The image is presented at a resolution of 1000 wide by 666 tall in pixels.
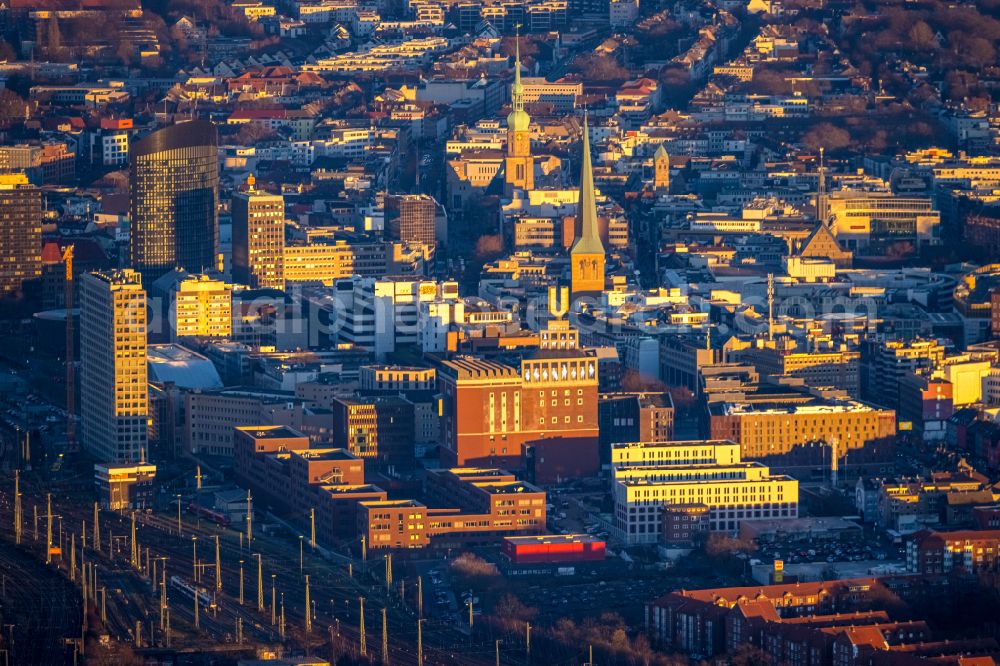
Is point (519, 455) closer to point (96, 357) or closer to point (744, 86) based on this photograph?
point (96, 357)

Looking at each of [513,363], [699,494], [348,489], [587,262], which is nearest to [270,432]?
[348,489]

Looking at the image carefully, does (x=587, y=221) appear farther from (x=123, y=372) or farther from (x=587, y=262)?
(x=123, y=372)

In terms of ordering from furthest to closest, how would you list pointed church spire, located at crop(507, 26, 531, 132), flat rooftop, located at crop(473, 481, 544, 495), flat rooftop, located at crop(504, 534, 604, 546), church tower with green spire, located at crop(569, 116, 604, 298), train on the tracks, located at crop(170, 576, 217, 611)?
pointed church spire, located at crop(507, 26, 531, 132)
church tower with green spire, located at crop(569, 116, 604, 298)
flat rooftop, located at crop(473, 481, 544, 495)
flat rooftop, located at crop(504, 534, 604, 546)
train on the tracks, located at crop(170, 576, 217, 611)

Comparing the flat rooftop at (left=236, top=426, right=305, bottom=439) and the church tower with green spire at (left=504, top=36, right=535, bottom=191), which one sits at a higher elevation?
the church tower with green spire at (left=504, top=36, right=535, bottom=191)

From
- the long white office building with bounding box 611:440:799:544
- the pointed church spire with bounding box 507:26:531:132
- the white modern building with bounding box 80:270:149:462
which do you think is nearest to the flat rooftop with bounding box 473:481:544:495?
the long white office building with bounding box 611:440:799:544

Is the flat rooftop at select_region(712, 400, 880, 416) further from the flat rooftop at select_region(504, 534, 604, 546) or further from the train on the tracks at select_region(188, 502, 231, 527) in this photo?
the train on the tracks at select_region(188, 502, 231, 527)

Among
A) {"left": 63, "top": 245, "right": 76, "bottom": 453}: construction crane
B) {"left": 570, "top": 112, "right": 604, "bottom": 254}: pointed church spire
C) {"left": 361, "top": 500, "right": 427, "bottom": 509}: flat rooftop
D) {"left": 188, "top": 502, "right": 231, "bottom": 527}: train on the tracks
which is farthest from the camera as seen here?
{"left": 570, "top": 112, "right": 604, "bottom": 254}: pointed church spire
